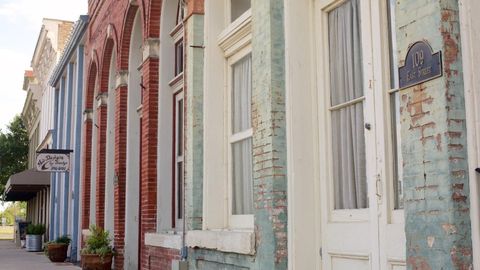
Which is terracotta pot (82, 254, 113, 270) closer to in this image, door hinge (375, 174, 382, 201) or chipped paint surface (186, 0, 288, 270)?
chipped paint surface (186, 0, 288, 270)

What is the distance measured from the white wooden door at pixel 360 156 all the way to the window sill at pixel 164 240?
3324 mm

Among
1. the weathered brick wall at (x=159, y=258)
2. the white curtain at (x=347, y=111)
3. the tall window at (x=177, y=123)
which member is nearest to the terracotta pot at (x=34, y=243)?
the weathered brick wall at (x=159, y=258)

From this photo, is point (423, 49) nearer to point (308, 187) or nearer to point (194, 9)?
point (308, 187)

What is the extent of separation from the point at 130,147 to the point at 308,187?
6854mm

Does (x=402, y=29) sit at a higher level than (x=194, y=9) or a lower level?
lower

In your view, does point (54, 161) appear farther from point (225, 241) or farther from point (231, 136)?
point (225, 241)

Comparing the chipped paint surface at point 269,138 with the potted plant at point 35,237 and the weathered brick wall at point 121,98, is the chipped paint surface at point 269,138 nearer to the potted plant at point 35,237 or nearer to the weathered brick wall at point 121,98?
the weathered brick wall at point 121,98

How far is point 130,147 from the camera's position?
12.0 m

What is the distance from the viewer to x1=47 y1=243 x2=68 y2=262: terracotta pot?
17.5m

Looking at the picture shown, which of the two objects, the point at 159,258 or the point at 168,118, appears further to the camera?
the point at 168,118

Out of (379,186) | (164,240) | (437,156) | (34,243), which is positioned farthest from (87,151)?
(437,156)

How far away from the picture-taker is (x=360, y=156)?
5.16 meters

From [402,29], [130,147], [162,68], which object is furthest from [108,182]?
[402,29]

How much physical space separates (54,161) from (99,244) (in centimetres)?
609
